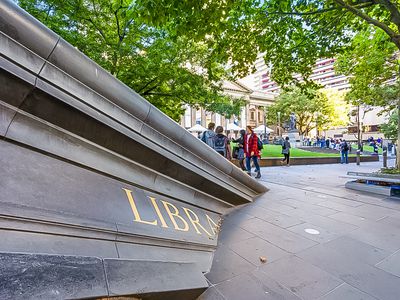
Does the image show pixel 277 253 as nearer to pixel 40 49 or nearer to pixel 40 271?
pixel 40 271

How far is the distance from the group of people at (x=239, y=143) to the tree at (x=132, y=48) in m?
2.62

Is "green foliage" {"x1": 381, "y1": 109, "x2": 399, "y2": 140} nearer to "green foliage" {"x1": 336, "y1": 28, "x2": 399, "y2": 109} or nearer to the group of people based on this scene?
"green foliage" {"x1": 336, "y1": 28, "x2": 399, "y2": 109}

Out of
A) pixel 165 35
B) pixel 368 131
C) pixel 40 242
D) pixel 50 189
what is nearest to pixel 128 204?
pixel 50 189

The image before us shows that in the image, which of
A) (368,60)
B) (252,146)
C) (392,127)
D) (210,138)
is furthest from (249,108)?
(210,138)

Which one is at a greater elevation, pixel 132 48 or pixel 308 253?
pixel 132 48

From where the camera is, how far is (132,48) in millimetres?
9898

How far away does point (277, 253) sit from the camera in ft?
10.5

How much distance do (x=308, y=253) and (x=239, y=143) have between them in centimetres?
725

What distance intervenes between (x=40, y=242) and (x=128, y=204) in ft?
3.95

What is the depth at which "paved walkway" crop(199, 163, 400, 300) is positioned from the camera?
2406mm

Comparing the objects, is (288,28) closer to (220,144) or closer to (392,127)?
(220,144)

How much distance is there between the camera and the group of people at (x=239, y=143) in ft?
27.6

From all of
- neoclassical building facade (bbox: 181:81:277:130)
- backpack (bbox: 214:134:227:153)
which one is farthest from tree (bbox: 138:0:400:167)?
neoclassical building facade (bbox: 181:81:277:130)

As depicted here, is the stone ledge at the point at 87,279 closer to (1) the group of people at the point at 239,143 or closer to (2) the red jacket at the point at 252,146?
(1) the group of people at the point at 239,143
